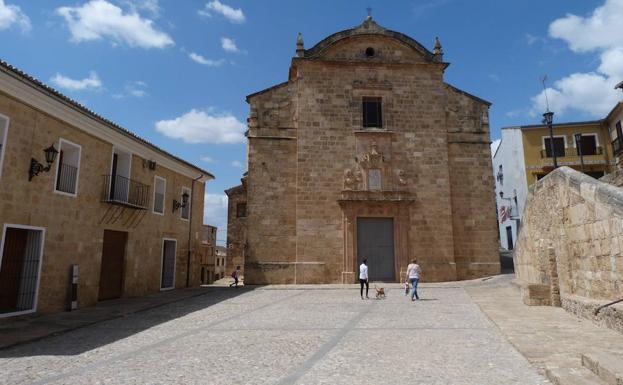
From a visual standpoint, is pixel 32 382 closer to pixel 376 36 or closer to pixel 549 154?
pixel 376 36

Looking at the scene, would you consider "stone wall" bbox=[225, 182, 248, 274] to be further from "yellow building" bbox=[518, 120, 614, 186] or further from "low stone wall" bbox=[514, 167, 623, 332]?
"yellow building" bbox=[518, 120, 614, 186]

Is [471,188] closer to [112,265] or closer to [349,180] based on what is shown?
[349,180]

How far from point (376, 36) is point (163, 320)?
15.6 metres

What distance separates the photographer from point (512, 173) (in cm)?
2997

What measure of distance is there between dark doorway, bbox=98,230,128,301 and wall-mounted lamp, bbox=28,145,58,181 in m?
3.43

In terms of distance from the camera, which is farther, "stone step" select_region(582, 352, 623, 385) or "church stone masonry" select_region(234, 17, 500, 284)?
"church stone masonry" select_region(234, 17, 500, 284)

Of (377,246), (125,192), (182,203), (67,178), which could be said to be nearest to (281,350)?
(67,178)

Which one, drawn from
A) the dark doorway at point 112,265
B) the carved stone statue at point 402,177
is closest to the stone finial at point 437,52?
the carved stone statue at point 402,177

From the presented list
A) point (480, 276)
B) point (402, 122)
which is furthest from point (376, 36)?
point (480, 276)

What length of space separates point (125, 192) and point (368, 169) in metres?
9.77

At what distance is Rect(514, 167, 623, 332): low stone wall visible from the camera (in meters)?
6.62

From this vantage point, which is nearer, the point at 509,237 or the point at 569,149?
the point at 569,149

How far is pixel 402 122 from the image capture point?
1914cm

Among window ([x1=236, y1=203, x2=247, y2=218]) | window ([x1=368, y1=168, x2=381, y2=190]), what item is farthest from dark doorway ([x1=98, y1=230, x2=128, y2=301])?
window ([x1=236, y1=203, x2=247, y2=218])
